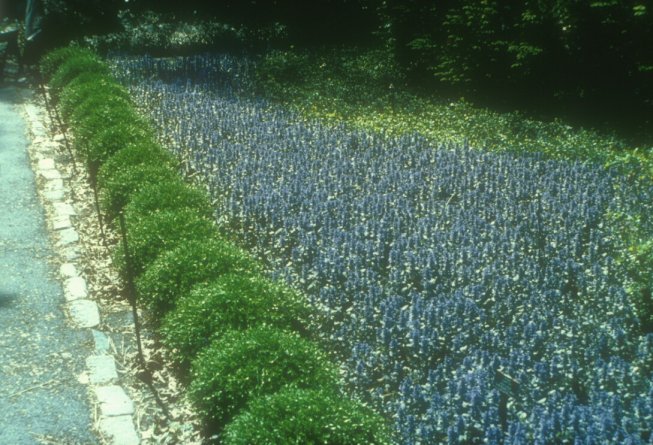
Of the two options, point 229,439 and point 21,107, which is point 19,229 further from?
point 21,107

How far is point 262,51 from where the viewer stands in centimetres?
1656

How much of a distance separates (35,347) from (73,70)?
25.9 feet

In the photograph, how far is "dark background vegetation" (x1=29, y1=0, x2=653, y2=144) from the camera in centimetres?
1069

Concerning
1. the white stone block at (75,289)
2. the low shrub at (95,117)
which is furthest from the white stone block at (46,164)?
the white stone block at (75,289)

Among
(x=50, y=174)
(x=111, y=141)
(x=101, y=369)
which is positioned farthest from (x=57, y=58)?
(x=101, y=369)

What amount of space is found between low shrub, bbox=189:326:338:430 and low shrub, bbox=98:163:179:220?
3186 mm

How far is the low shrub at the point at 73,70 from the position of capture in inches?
467

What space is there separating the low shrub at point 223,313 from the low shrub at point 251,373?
1.12 feet

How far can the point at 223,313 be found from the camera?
4523 mm

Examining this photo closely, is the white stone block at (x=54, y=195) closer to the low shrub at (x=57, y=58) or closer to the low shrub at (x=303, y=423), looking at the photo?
the low shrub at (x=57, y=58)

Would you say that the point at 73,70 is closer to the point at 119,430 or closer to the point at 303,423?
the point at 119,430

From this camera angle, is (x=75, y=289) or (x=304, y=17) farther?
(x=304, y=17)

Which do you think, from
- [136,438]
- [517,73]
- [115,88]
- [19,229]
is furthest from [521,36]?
[136,438]

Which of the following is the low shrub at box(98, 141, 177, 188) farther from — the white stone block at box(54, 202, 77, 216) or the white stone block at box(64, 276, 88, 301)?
the white stone block at box(64, 276, 88, 301)
